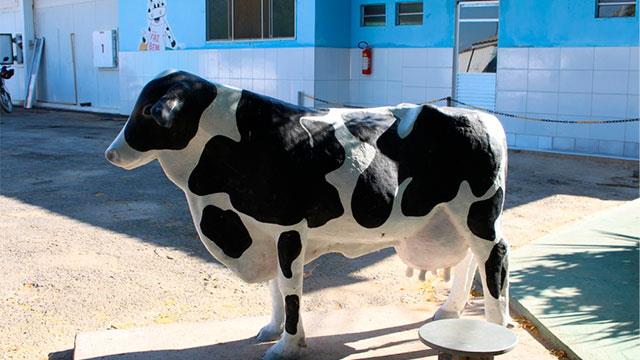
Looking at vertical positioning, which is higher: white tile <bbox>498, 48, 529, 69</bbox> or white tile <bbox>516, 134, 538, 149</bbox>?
white tile <bbox>498, 48, 529, 69</bbox>

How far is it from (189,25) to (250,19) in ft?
6.44

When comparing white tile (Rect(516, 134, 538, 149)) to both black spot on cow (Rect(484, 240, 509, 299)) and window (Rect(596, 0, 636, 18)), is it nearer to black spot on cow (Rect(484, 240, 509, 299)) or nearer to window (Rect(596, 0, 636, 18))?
window (Rect(596, 0, 636, 18))

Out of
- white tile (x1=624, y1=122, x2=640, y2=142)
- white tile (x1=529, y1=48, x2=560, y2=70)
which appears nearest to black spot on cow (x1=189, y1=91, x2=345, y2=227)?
white tile (x1=624, y1=122, x2=640, y2=142)

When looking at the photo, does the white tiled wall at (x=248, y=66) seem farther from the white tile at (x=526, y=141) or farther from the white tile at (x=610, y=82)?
the white tile at (x=610, y=82)

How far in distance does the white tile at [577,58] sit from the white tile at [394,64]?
10.8 ft

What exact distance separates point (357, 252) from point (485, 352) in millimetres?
1153

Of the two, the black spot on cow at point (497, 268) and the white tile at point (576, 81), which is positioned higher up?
the white tile at point (576, 81)

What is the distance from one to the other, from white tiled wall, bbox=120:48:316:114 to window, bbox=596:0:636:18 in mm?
5300

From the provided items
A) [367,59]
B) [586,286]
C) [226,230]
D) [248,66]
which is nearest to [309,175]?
[226,230]

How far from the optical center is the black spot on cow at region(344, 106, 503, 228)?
11.5ft

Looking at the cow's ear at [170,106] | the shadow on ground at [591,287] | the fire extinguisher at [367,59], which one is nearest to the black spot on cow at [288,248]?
the cow's ear at [170,106]

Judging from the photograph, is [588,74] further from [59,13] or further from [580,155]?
[59,13]

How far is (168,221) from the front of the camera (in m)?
7.37

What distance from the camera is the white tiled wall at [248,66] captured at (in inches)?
563
